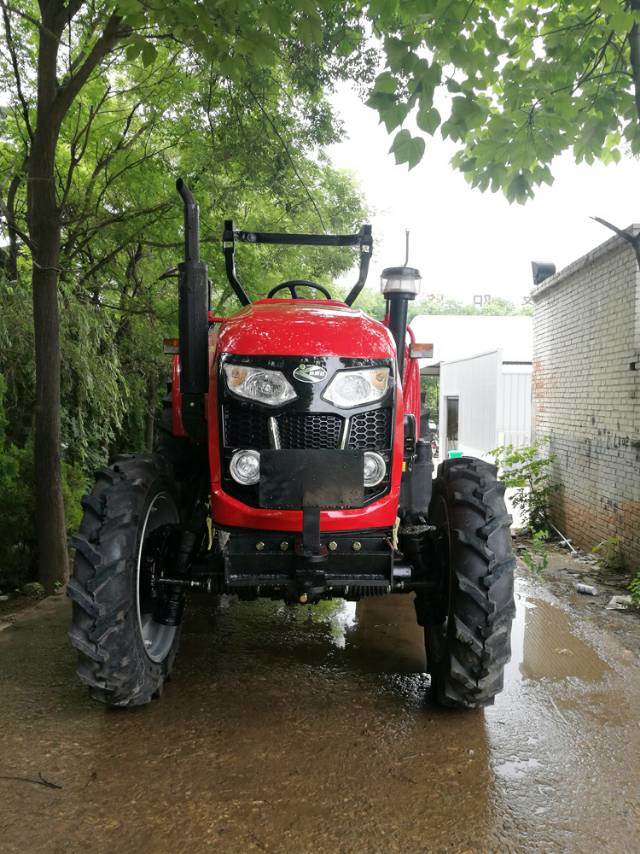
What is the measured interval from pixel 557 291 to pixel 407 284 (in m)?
6.40

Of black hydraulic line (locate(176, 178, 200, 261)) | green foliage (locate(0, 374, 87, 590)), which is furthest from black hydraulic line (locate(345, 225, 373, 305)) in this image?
green foliage (locate(0, 374, 87, 590))

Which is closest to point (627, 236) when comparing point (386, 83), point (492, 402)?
point (386, 83)

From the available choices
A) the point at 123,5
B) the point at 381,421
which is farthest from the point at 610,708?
the point at 123,5

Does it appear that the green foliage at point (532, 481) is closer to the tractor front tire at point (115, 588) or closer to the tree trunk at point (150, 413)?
the tree trunk at point (150, 413)

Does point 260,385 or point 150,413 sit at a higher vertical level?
point 260,385

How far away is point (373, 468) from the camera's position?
3.37 m

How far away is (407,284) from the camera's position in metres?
3.79

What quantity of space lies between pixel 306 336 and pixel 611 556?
528cm

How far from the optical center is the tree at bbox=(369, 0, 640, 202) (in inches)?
155

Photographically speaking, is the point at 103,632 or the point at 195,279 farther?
the point at 195,279

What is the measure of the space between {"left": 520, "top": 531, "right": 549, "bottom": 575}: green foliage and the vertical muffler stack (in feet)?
15.7

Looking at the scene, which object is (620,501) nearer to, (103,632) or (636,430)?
(636,430)

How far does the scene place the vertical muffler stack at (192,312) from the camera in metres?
3.36

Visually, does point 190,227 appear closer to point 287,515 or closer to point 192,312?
point 192,312
